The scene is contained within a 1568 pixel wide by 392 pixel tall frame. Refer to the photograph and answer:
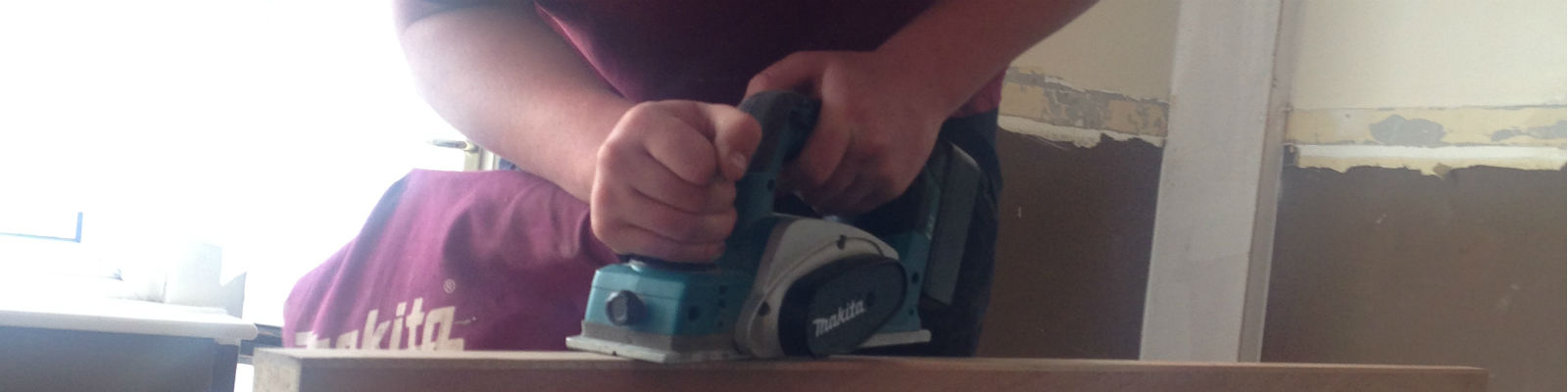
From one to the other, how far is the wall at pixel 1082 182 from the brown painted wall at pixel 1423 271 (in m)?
0.25

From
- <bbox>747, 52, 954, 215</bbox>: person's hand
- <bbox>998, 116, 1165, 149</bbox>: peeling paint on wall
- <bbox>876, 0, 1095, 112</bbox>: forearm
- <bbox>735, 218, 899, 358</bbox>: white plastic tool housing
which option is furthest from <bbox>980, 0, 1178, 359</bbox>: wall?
<bbox>735, 218, 899, 358</bbox>: white plastic tool housing

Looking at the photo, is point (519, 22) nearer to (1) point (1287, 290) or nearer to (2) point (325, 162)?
(2) point (325, 162)

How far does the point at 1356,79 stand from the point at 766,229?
5.05 ft

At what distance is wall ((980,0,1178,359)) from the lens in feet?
6.01

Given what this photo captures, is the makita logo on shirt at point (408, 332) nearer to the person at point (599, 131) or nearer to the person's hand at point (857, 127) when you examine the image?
the person at point (599, 131)

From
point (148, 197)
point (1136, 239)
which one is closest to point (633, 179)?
point (148, 197)

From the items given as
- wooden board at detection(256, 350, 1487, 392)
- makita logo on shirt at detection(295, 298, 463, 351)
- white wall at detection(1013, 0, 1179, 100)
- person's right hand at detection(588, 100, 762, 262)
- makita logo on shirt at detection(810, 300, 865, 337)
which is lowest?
makita logo on shirt at detection(295, 298, 463, 351)

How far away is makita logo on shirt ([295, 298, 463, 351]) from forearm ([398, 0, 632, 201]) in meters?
0.13

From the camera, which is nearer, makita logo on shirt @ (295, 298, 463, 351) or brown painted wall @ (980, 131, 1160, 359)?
makita logo on shirt @ (295, 298, 463, 351)

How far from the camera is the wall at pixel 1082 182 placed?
1.83 m

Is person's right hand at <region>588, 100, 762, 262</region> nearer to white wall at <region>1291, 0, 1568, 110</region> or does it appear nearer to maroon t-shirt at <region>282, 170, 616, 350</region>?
maroon t-shirt at <region>282, 170, 616, 350</region>

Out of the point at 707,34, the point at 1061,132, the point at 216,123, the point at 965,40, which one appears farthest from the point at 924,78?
the point at 216,123

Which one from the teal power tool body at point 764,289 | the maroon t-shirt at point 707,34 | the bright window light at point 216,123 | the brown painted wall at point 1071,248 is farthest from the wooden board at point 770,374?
the bright window light at point 216,123

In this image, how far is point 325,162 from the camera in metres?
1.77
